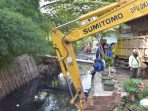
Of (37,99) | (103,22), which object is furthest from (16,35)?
(37,99)

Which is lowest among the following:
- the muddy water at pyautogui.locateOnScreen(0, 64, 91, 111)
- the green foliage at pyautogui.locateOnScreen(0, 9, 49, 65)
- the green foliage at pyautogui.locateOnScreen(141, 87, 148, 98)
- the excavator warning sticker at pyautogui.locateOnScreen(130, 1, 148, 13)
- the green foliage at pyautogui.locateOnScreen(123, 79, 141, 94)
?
the muddy water at pyautogui.locateOnScreen(0, 64, 91, 111)

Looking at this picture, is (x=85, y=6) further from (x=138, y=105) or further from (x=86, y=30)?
(x=138, y=105)

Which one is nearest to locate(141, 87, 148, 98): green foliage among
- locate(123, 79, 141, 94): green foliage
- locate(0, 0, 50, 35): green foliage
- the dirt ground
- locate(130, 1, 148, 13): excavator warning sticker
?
locate(123, 79, 141, 94): green foliage

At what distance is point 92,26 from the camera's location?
12445 mm

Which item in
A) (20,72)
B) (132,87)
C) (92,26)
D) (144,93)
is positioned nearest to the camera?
(144,93)

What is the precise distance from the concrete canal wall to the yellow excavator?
275 inches

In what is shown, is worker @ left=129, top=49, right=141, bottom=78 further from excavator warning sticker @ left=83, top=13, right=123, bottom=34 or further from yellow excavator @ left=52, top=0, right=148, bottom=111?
excavator warning sticker @ left=83, top=13, right=123, bottom=34

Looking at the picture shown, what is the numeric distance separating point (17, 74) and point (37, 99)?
147 inches

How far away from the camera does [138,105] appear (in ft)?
36.1

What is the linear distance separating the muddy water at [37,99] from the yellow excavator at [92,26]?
301 cm

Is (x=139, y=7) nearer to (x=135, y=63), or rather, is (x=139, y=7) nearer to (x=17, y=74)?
(x=135, y=63)

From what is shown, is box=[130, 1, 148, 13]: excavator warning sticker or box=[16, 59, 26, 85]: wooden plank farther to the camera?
box=[16, 59, 26, 85]: wooden plank

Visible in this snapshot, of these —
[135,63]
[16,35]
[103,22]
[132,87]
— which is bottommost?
[132,87]

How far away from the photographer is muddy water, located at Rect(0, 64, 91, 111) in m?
17.2
